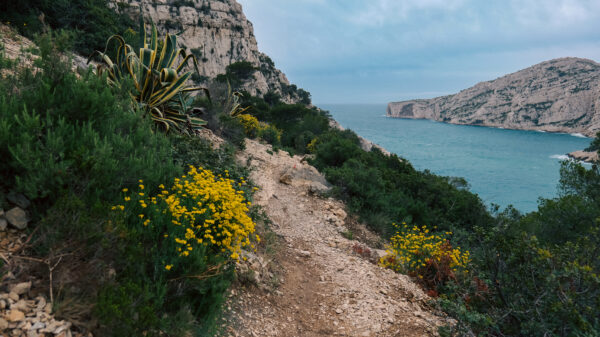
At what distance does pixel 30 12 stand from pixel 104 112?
10534 millimetres

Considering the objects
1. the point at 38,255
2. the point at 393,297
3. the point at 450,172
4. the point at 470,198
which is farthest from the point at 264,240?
the point at 450,172

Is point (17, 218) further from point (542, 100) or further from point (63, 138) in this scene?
point (542, 100)

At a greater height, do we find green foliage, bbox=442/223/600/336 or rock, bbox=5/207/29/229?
rock, bbox=5/207/29/229

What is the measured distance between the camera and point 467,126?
393 ft

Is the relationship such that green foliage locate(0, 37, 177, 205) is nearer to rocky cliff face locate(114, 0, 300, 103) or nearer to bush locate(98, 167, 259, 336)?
bush locate(98, 167, 259, 336)

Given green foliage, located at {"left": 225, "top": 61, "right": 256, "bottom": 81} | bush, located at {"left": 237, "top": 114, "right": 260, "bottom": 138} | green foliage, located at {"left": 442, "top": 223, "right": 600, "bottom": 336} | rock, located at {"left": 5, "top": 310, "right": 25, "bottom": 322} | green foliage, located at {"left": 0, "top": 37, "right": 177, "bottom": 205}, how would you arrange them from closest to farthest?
1. rock, located at {"left": 5, "top": 310, "right": 25, "bottom": 322}
2. green foliage, located at {"left": 0, "top": 37, "right": 177, "bottom": 205}
3. green foliage, located at {"left": 442, "top": 223, "right": 600, "bottom": 336}
4. bush, located at {"left": 237, "top": 114, "right": 260, "bottom": 138}
5. green foliage, located at {"left": 225, "top": 61, "right": 256, "bottom": 81}

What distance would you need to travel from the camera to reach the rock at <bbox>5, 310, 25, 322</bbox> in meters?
1.74

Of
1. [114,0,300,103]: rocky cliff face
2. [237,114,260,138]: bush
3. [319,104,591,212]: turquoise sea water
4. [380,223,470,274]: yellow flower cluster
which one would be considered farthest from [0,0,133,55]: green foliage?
[319,104,591,212]: turquoise sea water

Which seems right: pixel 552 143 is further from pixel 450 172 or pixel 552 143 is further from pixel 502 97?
pixel 450 172

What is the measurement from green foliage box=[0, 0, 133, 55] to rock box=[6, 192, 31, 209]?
7.56 m

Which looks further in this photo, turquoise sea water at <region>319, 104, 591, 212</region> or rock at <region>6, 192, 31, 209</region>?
turquoise sea water at <region>319, 104, 591, 212</region>

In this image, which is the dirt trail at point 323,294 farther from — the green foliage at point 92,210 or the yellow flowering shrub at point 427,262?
the green foliage at point 92,210

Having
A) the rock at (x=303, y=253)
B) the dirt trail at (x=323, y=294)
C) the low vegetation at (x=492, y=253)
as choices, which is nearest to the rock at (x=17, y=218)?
the dirt trail at (x=323, y=294)

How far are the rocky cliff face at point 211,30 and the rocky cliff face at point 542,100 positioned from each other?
9276 centimetres
